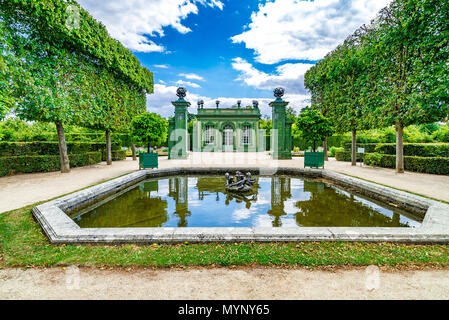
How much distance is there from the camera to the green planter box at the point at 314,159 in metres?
10.8

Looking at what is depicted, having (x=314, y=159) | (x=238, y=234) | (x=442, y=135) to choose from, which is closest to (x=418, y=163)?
(x=314, y=159)

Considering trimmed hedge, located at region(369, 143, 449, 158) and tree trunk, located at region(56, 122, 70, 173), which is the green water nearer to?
tree trunk, located at region(56, 122, 70, 173)

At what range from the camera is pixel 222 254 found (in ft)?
9.24

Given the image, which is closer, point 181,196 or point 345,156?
point 181,196

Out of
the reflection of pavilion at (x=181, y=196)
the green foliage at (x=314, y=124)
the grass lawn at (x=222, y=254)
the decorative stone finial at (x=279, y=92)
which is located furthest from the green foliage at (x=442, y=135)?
the reflection of pavilion at (x=181, y=196)

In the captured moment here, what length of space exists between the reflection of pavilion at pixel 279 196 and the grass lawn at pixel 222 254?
1.43m

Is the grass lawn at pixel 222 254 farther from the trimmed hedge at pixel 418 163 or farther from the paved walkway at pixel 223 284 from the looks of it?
the trimmed hedge at pixel 418 163

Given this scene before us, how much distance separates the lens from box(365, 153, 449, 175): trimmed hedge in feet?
29.8

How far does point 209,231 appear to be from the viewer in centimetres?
334

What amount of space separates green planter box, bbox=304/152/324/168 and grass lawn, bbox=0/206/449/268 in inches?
320

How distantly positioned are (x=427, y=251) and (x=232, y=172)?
798 cm

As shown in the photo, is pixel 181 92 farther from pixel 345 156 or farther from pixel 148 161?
pixel 345 156

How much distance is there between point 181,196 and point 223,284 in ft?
14.9

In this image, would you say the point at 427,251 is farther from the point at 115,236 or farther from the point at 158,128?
the point at 158,128
